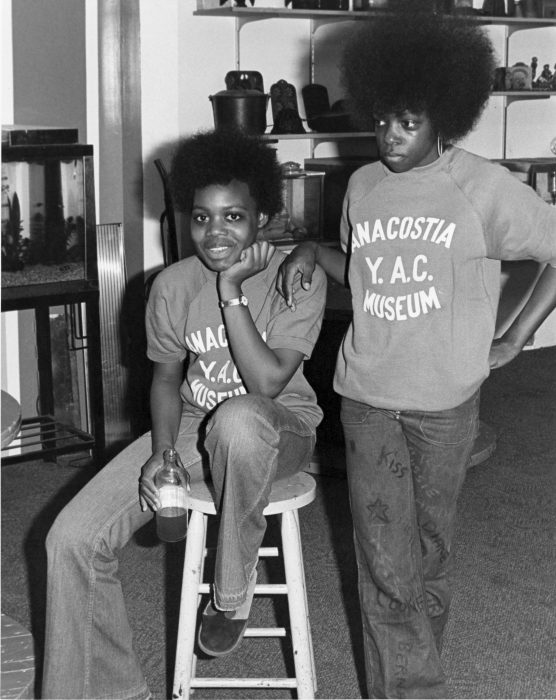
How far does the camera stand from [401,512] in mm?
1801

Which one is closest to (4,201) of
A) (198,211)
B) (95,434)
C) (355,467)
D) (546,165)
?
(95,434)

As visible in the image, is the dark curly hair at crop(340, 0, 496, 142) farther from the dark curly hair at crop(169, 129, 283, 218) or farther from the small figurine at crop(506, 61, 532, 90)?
the small figurine at crop(506, 61, 532, 90)

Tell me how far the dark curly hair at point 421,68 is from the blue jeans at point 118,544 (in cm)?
57

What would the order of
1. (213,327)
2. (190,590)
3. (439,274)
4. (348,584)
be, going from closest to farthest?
(439,274)
(190,590)
(213,327)
(348,584)

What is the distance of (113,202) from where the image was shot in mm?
3869

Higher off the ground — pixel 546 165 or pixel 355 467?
pixel 546 165

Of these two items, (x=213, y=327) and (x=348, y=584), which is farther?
(x=348, y=584)

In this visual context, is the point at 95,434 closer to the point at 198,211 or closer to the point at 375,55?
the point at 198,211

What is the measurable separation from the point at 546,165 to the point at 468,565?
2723 millimetres

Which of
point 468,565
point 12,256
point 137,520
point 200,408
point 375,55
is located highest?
point 375,55

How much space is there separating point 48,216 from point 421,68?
1.54 metres

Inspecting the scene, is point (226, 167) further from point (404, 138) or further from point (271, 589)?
point (271, 589)

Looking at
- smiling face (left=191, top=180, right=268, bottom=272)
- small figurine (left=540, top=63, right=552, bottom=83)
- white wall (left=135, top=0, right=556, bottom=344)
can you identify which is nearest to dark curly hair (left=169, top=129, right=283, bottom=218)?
smiling face (left=191, top=180, right=268, bottom=272)

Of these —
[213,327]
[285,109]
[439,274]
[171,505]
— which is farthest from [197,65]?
[171,505]
